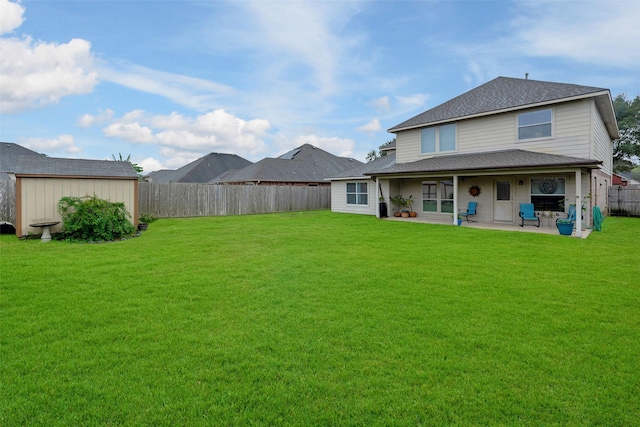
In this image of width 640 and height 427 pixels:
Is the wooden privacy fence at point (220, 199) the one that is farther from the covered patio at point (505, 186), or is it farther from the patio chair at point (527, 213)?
the patio chair at point (527, 213)

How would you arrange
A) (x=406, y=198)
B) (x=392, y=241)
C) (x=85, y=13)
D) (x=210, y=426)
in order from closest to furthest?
(x=210, y=426), (x=392, y=241), (x=85, y=13), (x=406, y=198)

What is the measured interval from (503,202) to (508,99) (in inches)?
171

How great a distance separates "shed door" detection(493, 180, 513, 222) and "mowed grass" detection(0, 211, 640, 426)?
23.2 feet

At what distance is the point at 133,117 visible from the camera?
23.0 m

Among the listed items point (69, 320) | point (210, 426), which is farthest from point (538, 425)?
point (69, 320)

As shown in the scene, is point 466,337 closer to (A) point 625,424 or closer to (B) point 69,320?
(A) point 625,424

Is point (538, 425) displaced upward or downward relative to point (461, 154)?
downward

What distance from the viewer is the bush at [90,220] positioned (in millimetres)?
9969

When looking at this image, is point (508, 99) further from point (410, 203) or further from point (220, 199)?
point (220, 199)

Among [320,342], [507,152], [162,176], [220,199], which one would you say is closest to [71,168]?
[220,199]

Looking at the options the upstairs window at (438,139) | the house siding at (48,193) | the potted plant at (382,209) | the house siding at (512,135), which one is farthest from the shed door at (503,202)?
the house siding at (48,193)

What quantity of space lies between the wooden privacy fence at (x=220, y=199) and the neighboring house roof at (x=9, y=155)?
Result: 572 inches

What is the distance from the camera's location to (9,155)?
26.5 meters

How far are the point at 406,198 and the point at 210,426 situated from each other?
656 inches
